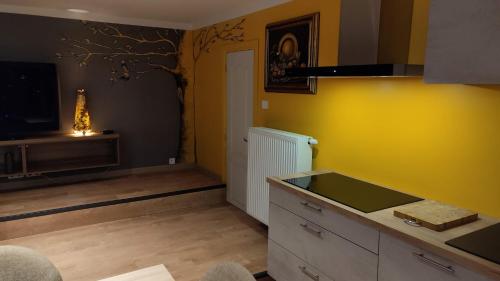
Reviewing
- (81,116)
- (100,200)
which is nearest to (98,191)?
(100,200)

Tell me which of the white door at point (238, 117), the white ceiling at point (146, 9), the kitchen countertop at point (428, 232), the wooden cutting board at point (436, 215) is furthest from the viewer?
the white door at point (238, 117)

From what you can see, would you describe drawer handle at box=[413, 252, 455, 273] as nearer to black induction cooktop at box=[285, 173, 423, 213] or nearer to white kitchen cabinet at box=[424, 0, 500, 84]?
black induction cooktop at box=[285, 173, 423, 213]

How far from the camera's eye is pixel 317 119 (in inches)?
121

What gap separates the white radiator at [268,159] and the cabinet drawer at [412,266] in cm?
126

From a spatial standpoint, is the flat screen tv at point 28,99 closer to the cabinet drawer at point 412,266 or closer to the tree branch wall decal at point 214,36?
the tree branch wall decal at point 214,36

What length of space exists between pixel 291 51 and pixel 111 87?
2857 millimetres

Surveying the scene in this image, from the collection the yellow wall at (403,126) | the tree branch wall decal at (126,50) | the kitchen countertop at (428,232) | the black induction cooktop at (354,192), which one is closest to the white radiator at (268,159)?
the yellow wall at (403,126)

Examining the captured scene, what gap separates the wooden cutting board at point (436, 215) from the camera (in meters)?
1.76

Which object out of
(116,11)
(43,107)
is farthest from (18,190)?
(116,11)

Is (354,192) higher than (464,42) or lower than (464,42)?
lower

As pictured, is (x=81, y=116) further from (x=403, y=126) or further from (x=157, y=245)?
(x=403, y=126)

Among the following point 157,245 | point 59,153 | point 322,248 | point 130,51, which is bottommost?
point 157,245

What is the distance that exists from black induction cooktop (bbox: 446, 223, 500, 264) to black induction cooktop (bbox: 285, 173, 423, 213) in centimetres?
47

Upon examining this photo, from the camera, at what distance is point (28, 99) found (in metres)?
4.35
